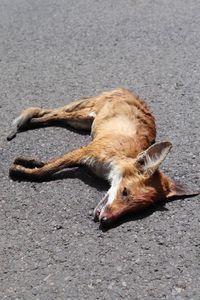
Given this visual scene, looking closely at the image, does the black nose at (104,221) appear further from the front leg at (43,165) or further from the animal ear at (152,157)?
the front leg at (43,165)

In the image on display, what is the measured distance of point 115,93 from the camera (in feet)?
23.0

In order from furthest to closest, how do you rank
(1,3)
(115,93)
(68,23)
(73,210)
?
1. (1,3)
2. (68,23)
3. (115,93)
4. (73,210)

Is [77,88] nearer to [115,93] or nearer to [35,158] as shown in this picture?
[115,93]

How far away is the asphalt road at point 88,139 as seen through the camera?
4.63 meters

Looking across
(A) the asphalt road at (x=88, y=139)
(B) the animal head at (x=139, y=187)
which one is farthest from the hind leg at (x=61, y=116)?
(B) the animal head at (x=139, y=187)

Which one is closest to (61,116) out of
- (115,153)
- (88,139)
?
(88,139)

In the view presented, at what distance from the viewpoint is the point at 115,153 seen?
5.95 metres

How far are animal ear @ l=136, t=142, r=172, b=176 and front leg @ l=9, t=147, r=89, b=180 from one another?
0.74 m

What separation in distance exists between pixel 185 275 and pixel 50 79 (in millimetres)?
4529

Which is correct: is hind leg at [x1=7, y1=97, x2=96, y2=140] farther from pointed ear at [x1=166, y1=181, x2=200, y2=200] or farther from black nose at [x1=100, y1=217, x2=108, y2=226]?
black nose at [x1=100, y1=217, x2=108, y2=226]

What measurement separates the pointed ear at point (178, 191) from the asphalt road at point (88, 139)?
6 centimetres

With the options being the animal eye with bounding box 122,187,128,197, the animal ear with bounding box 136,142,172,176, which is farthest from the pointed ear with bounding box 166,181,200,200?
the animal eye with bounding box 122,187,128,197

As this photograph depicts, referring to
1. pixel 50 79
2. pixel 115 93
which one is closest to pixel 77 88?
pixel 50 79

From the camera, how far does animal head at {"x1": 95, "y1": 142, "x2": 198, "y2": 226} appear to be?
5238mm
